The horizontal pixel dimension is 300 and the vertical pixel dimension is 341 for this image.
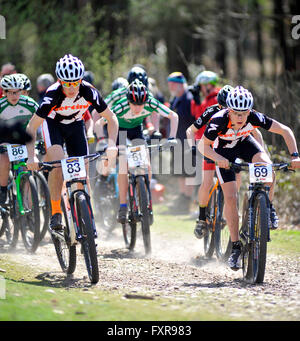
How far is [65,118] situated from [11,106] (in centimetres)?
172

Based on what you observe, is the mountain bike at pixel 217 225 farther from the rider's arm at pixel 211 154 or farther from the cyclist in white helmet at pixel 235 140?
the rider's arm at pixel 211 154

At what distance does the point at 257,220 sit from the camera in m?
6.77

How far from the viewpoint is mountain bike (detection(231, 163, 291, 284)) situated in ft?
21.4

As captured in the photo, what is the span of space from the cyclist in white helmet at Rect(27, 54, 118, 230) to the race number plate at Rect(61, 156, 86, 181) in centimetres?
30

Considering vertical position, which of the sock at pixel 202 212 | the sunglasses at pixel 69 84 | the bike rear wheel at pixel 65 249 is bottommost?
the bike rear wheel at pixel 65 249

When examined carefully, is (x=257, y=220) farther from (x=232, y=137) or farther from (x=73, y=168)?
(x=73, y=168)

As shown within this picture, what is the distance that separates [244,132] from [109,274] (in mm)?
2219

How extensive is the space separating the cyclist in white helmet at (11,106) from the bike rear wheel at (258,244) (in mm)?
3607

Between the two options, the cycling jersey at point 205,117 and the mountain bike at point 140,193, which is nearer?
the cycling jersey at point 205,117

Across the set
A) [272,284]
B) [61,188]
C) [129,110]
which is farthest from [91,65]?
[272,284]

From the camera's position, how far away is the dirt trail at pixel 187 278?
581 centimetres

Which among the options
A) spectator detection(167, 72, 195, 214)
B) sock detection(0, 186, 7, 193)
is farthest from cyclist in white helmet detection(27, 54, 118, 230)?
spectator detection(167, 72, 195, 214)

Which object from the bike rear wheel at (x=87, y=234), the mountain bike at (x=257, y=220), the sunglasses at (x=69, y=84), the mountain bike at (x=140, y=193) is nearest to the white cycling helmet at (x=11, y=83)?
the mountain bike at (x=140, y=193)
